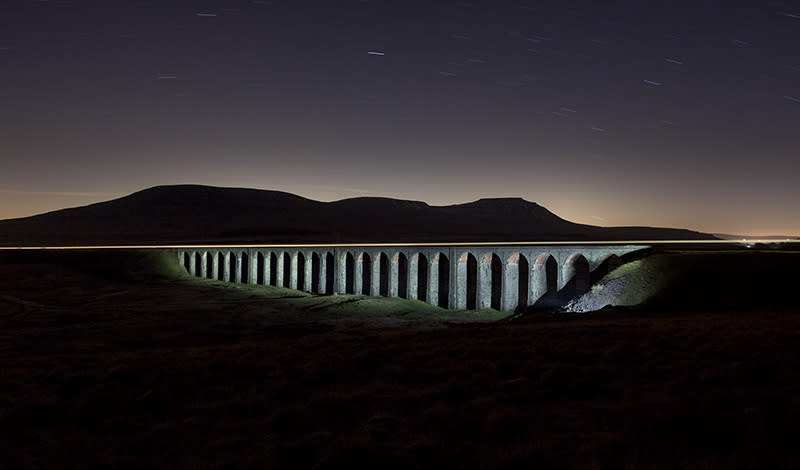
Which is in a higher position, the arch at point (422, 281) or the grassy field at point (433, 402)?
the grassy field at point (433, 402)

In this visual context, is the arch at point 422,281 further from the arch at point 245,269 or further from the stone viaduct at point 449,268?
the arch at point 245,269

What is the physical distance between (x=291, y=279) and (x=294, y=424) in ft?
167

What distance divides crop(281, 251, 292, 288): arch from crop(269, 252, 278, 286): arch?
46.0 inches

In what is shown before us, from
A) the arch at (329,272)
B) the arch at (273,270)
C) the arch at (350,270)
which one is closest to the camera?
the arch at (350,270)

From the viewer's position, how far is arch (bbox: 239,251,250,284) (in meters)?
60.9

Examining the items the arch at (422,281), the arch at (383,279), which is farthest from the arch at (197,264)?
the arch at (422,281)

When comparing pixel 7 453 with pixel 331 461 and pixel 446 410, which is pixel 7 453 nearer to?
pixel 331 461

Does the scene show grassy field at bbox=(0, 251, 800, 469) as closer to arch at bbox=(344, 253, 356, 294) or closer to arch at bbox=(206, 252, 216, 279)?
arch at bbox=(344, 253, 356, 294)

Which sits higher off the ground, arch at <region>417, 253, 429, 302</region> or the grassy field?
the grassy field

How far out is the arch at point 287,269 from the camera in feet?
188

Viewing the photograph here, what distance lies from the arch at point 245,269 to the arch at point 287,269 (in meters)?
5.57

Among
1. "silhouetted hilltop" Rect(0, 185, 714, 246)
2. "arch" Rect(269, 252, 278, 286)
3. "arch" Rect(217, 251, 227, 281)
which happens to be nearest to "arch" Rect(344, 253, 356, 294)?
"arch" Rect(269, 252, 278, 286)

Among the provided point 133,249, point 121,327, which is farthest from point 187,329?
point 133,249

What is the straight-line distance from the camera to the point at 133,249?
8512cm
